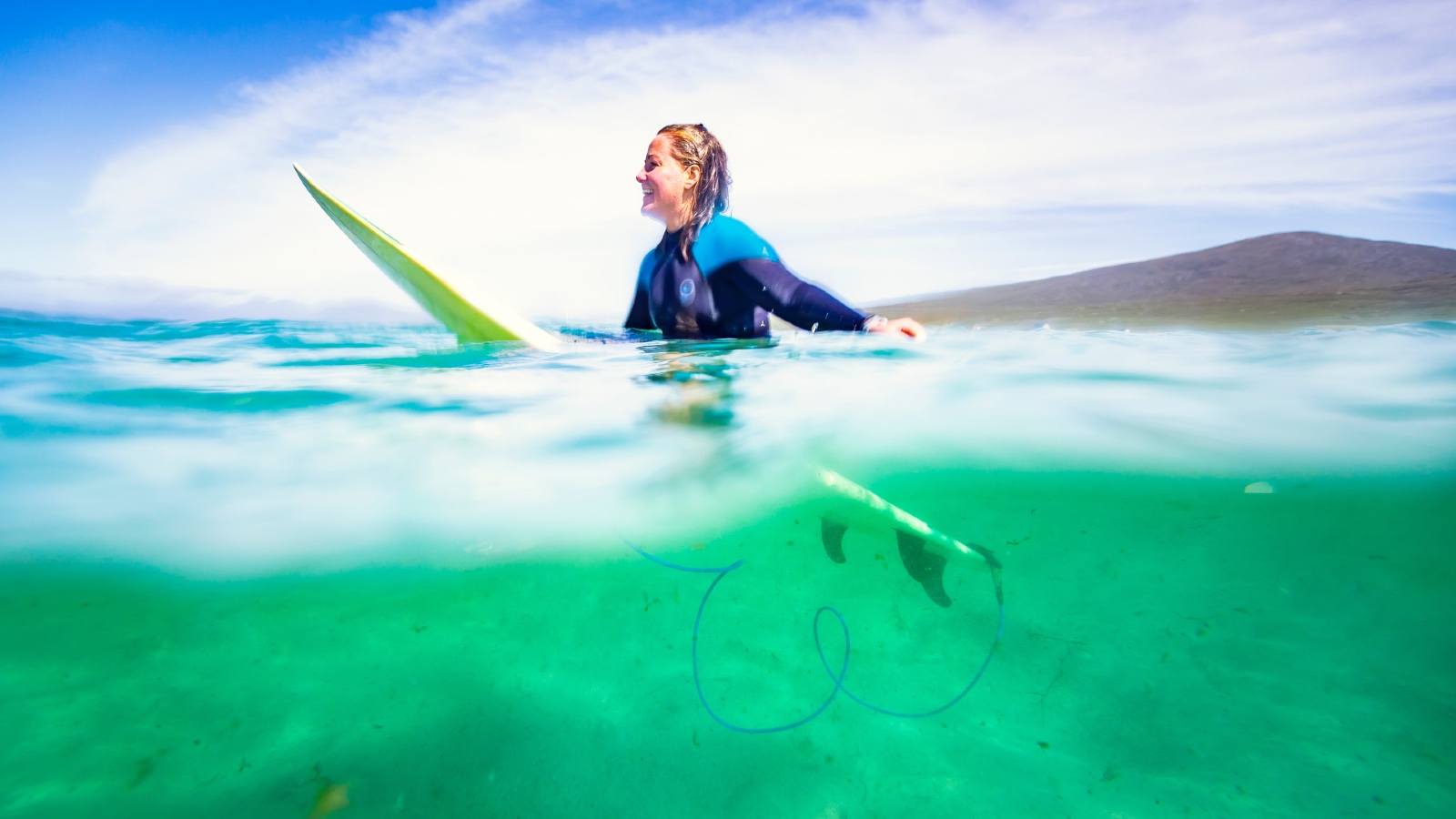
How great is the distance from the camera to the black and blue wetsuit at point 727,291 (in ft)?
19.0

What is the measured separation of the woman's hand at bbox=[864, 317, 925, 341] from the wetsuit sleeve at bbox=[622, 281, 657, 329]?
7.58 feet

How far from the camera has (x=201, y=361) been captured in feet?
23.8

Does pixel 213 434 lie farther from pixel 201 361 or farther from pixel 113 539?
pixel 201 361

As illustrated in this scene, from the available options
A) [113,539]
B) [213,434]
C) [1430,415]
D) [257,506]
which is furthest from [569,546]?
[1430,415]

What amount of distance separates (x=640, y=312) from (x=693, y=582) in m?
3.10

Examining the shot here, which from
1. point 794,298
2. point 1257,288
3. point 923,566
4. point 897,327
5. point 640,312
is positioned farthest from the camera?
point 1257,288

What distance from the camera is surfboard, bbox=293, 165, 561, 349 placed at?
21.3 ft

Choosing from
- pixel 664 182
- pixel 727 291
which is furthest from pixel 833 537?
pixel 664 182

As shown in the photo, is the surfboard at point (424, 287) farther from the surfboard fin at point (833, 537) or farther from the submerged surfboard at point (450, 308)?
the surfboard fin at point (833, 537)

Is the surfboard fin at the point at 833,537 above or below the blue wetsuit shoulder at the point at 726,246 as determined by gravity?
below

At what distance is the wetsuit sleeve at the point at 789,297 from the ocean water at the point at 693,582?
0.63m

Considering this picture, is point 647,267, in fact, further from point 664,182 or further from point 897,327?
point 897,327

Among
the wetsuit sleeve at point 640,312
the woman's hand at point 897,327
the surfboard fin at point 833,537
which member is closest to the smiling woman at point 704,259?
the wetsuit sleeve at point 640,312

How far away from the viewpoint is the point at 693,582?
804 centimetres
